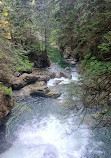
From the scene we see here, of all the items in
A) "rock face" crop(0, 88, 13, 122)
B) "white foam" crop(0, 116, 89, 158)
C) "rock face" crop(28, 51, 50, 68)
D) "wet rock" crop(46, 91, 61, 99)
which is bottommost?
"white foam" crop(0, 116, 89, 158)

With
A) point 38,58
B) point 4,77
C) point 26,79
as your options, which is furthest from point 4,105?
point 38,58

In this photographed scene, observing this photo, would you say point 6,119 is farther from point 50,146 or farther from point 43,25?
point 43,25

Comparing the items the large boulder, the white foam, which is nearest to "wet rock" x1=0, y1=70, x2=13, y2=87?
the large boulder

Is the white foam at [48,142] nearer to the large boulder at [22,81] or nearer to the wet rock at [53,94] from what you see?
the wet rock at [53,94]

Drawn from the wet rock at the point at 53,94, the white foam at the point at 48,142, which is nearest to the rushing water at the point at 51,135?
the white foam at the point at 48,142

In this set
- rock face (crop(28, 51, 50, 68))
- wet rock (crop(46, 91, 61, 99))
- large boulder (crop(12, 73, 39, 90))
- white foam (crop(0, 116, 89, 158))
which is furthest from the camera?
rock face (crop(28, 51, 50, 68))

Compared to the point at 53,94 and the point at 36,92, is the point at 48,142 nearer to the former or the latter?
the point at 53,94

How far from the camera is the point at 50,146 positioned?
20.4 feet

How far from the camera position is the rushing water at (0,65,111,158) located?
5.81 metres

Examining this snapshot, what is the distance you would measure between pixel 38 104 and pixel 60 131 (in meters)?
2.85

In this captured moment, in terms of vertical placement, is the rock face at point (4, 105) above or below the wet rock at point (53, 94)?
above

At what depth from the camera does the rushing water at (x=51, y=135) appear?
229 inches

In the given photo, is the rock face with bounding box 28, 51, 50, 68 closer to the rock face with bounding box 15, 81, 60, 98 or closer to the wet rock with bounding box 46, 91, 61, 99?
the rock face with bounding box 15, 81, 60, 98

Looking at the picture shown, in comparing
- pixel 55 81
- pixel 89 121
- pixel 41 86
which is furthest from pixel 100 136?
pixel 55 81
